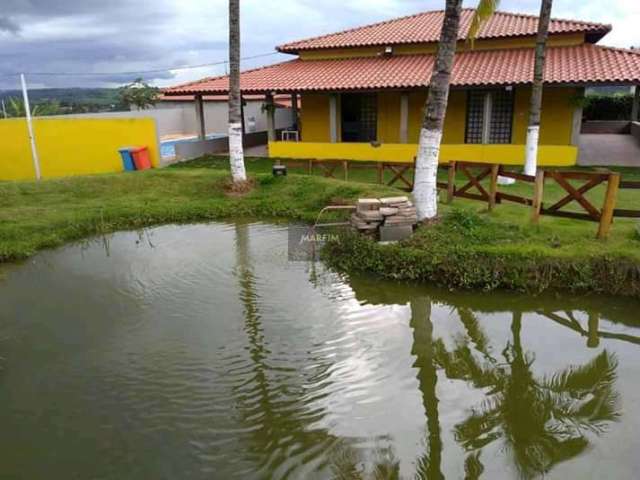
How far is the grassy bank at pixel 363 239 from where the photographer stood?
8047 mm

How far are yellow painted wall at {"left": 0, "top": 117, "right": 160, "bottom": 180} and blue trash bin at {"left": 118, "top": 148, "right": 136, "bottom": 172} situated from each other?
0.88 meters

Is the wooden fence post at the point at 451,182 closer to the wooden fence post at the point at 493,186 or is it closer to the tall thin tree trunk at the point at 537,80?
the wooden fence post at the point at 493,186

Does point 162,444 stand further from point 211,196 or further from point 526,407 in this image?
point 211,196

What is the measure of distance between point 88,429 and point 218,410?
1.19 metres

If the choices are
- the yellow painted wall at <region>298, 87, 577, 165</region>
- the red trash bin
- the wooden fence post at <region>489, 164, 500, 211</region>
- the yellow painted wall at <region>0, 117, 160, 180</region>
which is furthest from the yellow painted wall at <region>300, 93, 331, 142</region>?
the wooden fence post at <region>489, 164, 500, 211</region>

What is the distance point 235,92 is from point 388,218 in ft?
21.4

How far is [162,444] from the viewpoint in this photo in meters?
4.57

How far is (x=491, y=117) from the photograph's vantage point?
19438 mm

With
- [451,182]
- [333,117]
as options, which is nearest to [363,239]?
[451,182]

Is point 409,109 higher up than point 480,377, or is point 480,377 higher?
point 409,109

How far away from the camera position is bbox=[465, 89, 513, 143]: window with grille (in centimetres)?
1903

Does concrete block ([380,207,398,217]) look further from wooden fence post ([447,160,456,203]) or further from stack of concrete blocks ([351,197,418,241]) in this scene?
wooden fence post ([447,160,456,203])

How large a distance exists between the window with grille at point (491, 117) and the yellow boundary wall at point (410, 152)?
3.57ft

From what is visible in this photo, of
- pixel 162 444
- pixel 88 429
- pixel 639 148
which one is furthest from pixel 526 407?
pixel 639 148
